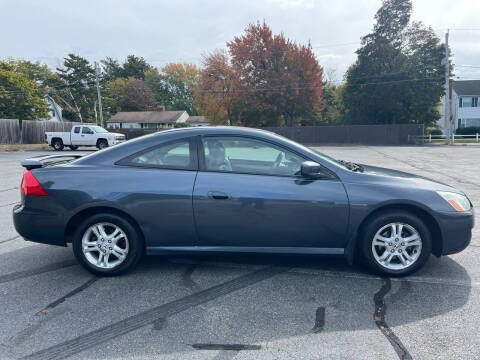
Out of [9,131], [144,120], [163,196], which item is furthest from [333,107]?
[163,196]

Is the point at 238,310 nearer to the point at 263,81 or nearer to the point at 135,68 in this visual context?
the point at 263,81

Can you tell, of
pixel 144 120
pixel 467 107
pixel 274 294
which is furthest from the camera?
pixel 144 120

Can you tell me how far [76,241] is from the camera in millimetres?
3615

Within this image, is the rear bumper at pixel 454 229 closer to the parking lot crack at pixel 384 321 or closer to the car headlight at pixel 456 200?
the car headlight at pixel 456 200

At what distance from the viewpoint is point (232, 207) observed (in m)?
3.42

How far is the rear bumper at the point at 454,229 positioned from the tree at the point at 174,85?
3148 inches

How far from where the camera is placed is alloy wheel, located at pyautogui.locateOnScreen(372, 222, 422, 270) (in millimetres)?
3537

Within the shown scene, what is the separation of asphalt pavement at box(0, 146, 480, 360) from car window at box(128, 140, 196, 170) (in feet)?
3.88

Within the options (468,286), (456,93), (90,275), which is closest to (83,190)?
(90,275)

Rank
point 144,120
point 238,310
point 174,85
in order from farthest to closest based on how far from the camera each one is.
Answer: point 174,85 → point 144,120 → point 238,310

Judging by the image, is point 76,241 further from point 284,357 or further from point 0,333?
point 284,357

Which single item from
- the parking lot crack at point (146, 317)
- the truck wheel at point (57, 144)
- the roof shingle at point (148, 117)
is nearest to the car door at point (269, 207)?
the parking lot crack at point (146, 317)

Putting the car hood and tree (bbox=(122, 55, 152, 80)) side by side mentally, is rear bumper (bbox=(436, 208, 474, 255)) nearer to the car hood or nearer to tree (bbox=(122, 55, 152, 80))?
the car hood

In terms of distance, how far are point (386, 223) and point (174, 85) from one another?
272 feet
